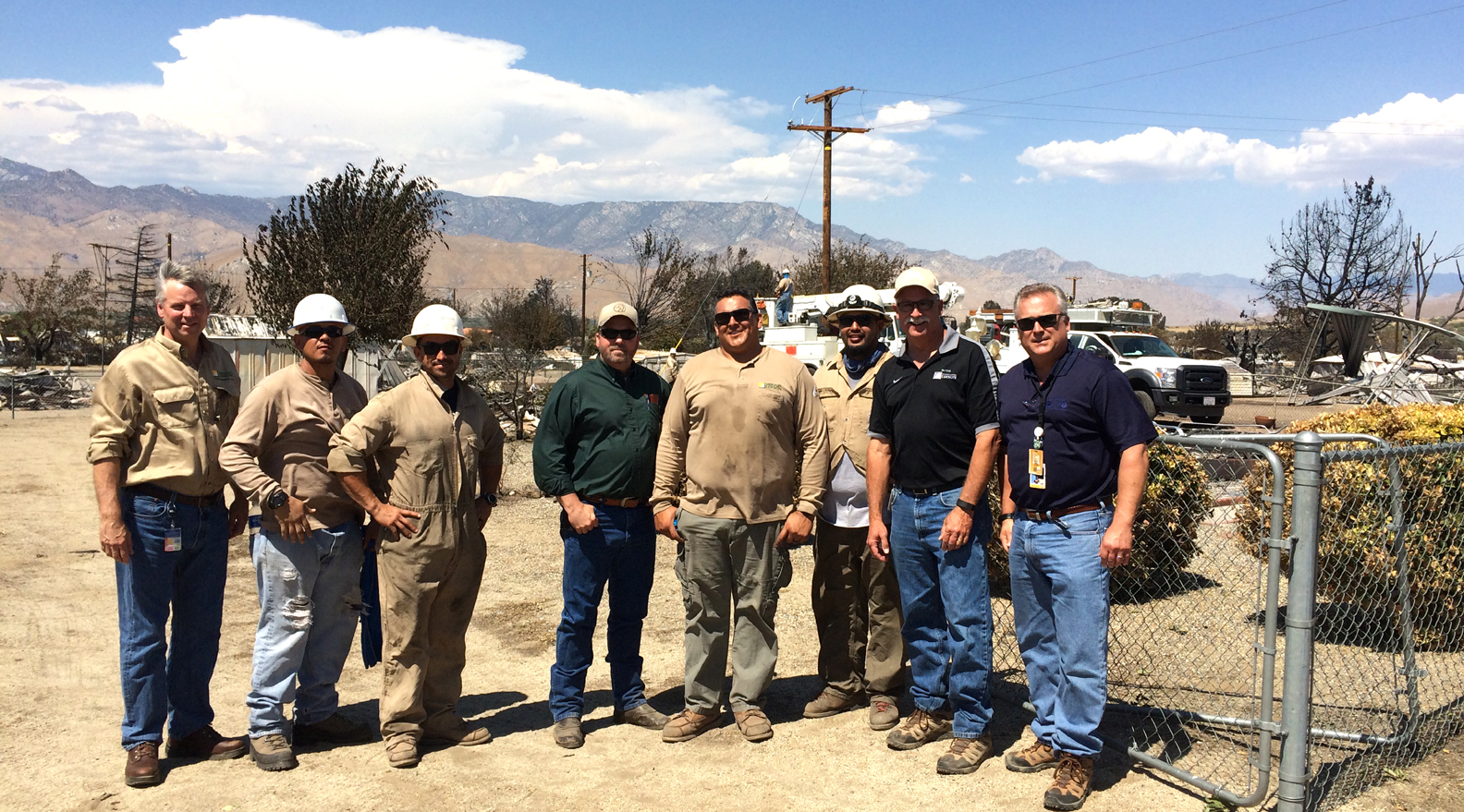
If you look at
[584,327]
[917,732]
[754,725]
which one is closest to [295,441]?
[754,725]

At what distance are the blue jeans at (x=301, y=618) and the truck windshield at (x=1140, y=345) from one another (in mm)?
19213

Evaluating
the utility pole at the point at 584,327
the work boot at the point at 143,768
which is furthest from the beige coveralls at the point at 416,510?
the utility pole at the point at 584,327

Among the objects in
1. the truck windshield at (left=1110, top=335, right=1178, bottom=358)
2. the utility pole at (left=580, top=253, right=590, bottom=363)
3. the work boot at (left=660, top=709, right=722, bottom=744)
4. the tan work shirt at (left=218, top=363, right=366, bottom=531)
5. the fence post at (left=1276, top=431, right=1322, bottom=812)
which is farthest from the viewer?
the utility pole at (left=580, top=253, right=590, bottom=363)

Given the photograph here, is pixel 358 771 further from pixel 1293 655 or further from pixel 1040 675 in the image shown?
pixel 1293 655

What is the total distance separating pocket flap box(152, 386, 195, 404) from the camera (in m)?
4.02

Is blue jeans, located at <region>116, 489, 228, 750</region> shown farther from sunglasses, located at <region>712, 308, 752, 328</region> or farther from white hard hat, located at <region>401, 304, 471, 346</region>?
sunglasses, located at <region>712, 308, 752, 328</region>

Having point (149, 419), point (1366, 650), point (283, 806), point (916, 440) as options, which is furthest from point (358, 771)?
point (1366, 650)

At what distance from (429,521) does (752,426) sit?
147 cm

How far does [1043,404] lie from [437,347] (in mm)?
2579

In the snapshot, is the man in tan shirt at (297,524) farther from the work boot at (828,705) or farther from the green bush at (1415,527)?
the green bush at (1415,527)

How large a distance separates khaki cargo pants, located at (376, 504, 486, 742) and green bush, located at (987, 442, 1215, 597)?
126 inches

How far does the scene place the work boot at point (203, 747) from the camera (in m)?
4.21

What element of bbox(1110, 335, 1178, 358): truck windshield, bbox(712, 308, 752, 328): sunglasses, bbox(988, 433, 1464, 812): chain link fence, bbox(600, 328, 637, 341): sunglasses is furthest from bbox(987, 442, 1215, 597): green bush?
bbox(1110, 335, 1178, 358): truck windshield

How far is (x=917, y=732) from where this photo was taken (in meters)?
4.34
